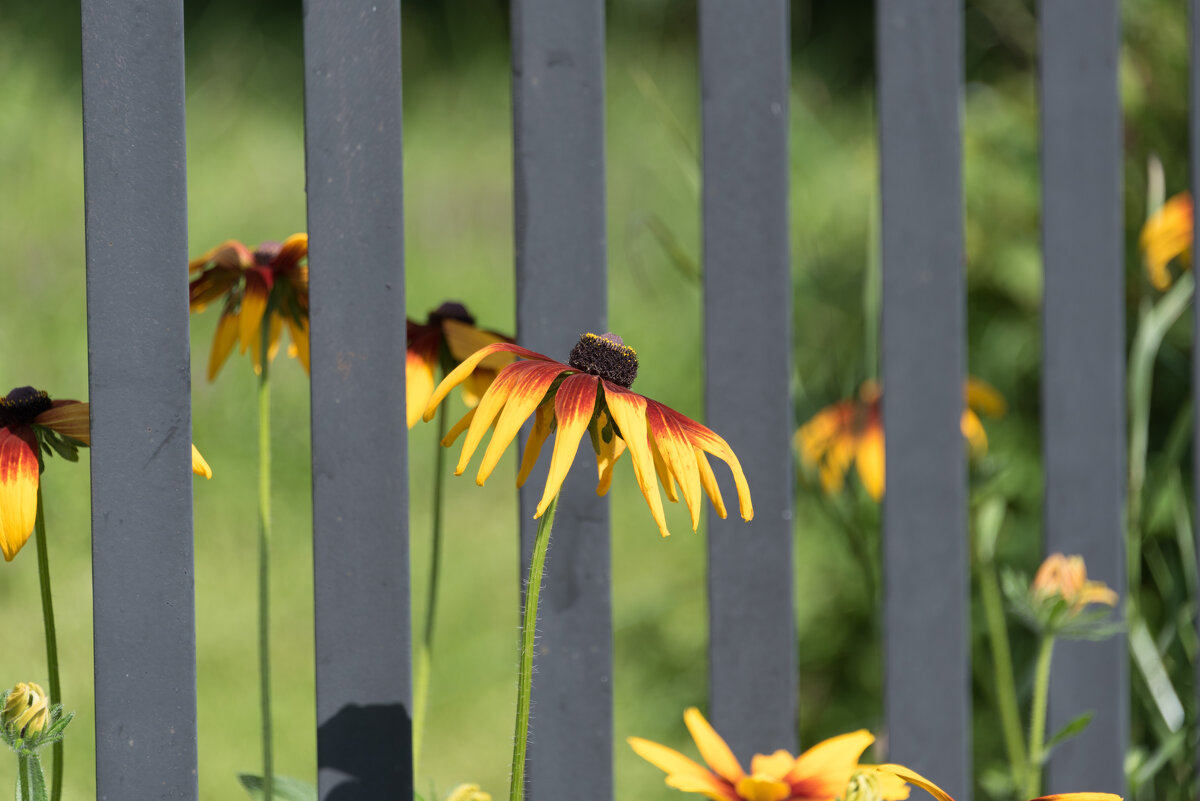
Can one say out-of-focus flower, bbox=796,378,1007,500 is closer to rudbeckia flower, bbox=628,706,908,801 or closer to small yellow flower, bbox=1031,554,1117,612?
small yellow flower, bbox=1031,554,1117,612

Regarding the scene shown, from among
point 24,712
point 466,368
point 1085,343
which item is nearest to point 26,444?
point 24,712

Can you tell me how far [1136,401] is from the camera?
47.4 inches

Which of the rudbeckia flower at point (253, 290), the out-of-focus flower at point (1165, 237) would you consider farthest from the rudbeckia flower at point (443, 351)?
the out-of-focus flower at point (1165, 237)

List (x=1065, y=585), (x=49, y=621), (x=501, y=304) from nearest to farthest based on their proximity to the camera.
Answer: (x=49, y=621) → (x=1065, y=585) → (x=501, y=304)

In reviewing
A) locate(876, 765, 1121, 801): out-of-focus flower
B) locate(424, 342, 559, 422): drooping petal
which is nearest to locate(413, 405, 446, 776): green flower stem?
locate(424, 342, 559, 422): drooping petal

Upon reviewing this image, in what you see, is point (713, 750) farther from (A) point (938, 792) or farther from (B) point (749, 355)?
(B) point (749, 355)

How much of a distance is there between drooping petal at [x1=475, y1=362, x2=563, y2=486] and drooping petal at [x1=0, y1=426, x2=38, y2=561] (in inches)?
11.6

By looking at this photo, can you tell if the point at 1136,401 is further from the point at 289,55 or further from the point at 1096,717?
the point at 289,55

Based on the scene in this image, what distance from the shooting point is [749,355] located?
97cm

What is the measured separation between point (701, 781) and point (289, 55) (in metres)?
2.41

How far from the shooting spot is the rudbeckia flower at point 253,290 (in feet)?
2.76

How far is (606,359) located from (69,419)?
0.41 m

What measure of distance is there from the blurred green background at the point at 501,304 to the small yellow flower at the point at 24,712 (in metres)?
1.01

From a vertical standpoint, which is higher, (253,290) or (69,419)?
(253,290)
